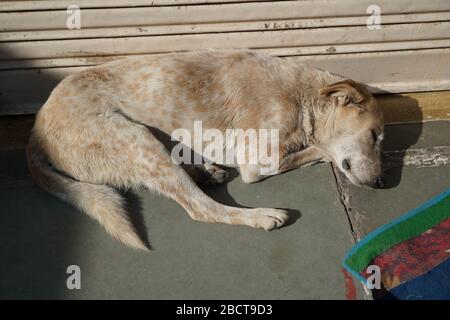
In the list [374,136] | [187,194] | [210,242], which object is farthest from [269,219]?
[374,136]

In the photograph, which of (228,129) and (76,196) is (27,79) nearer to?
(76,196)

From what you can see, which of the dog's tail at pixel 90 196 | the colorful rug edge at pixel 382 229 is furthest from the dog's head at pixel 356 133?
the dog's tail at pixel 90 196

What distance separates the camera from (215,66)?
10.7 feet

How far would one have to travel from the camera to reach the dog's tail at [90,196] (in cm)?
279

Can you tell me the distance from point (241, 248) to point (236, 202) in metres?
0.43

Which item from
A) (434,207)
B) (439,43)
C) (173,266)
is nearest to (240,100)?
(173,266)

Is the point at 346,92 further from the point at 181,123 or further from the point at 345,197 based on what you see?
the point at 181,123

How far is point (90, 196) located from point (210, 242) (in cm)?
83

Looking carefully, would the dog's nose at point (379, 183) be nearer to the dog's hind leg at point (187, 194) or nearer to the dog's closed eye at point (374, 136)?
the dog's closed eye at point (374, 136)

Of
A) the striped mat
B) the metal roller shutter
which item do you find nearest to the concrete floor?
the striped mat

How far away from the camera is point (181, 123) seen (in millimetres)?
3221

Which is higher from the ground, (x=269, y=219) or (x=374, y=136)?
(x=374, y=136)

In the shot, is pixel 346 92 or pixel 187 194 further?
pixel 346 92

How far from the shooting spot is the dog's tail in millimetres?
2785
